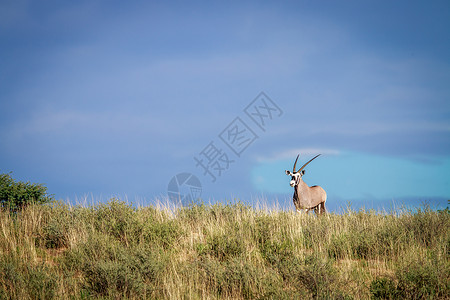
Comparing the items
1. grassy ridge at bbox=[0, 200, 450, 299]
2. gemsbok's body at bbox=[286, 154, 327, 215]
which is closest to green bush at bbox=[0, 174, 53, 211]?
grassy ridge at bbox=[0, 200, 450, 299]

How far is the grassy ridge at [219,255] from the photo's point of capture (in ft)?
22.9

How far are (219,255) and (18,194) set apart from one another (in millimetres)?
10452

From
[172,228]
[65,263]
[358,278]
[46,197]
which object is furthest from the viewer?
[46,197]

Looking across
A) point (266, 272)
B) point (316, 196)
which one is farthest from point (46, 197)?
point (316, 196)

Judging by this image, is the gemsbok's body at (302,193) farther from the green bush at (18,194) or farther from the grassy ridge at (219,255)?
the green bush at (18,194)

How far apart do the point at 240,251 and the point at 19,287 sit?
4.90 m

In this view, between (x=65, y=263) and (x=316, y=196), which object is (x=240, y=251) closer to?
(x=65, y=263)

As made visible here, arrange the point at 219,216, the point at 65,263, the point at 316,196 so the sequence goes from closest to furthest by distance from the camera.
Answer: the point at 65,263
the point at 219,216
the point at 316,196

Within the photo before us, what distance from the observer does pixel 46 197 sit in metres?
15.5

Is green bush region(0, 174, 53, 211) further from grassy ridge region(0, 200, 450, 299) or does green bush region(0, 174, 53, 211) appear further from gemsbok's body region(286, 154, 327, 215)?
gemsbok's body region(286, 154, 327, 215)

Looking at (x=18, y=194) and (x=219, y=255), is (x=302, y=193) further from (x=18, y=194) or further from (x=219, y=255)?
(x=18, y=194)

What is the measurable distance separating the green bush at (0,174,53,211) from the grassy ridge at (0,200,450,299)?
8.64 ft

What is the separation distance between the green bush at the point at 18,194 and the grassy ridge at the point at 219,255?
2.63 metres

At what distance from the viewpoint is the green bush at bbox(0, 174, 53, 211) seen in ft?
48.4
